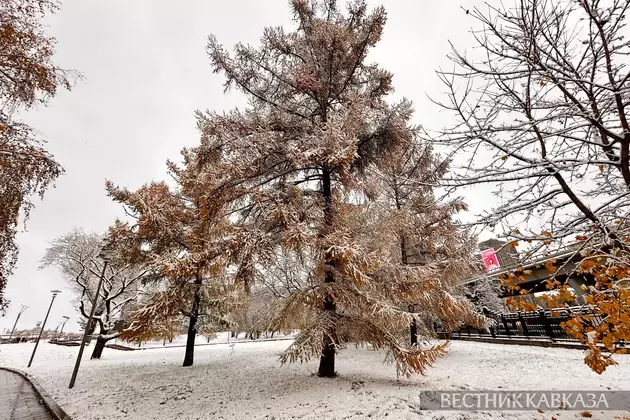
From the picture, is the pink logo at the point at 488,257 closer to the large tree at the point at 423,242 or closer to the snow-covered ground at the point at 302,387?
the large tree at the point at 423,242

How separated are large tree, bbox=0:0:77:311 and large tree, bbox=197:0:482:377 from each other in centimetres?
295

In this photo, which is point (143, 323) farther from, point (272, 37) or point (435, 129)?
point (272, 37)

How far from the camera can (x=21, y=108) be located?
527 centimetres

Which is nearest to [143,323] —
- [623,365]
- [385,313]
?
[385,313]

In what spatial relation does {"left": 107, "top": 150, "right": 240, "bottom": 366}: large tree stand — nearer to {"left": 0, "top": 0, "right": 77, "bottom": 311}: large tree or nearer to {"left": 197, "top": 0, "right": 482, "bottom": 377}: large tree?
{"left": 197, "top": 0, "right": 482, "bottom": 377}: large tree

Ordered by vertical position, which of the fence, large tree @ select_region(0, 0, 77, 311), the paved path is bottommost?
the paved path

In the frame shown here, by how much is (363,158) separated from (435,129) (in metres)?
4.26

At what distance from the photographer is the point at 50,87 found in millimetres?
5246

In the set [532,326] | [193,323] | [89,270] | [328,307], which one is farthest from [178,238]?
[532,326]

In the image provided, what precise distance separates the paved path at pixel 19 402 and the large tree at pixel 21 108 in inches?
105

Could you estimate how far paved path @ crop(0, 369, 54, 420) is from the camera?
5.68 metres

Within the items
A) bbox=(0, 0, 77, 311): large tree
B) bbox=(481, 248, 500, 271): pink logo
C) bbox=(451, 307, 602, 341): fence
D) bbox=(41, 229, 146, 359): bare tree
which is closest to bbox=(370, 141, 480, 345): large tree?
bbox=(481, 248, 500, 271): pink logo

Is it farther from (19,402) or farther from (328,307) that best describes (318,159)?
(19,402)

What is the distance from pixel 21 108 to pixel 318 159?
602 cm
